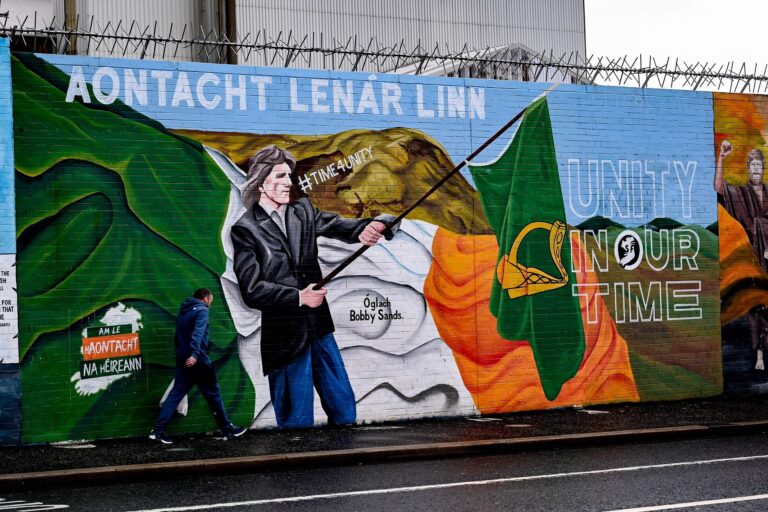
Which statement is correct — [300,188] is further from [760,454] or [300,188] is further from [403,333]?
[760,454]

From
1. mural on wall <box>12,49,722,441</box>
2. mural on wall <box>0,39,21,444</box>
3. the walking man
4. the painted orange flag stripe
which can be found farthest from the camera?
the painted orange flag stripe

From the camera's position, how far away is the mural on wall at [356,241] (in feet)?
43.8

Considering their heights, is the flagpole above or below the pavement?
above

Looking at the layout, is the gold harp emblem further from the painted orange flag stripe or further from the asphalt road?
the asphalt road

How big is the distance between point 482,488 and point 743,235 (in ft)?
29.8

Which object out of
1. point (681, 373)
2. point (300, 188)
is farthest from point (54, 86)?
point (681, 373)

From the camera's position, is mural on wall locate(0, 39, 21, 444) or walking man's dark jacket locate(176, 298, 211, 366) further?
walking man's dark jacket locate(176, 298, 211, 366)

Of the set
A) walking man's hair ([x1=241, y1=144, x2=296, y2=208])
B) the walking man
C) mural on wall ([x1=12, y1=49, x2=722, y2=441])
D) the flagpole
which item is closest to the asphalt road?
the walking man

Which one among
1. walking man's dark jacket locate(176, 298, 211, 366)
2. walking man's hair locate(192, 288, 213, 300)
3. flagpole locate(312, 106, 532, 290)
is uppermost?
flagpole locate(312, 106, 532, 290)

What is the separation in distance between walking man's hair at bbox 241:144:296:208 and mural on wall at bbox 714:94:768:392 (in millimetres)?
7166

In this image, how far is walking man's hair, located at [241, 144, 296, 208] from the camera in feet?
46.9

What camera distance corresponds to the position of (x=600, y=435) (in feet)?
44.5

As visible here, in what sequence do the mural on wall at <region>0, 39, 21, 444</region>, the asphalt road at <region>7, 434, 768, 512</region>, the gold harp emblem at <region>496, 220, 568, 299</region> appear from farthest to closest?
1. the gold harp emblem at <region>496, 220, 568, 299</region>
2. the mural on wall at <region>0, 39, 21, 444</region>
3. the asphalt road at <region>7, 434, 768, 512</region>

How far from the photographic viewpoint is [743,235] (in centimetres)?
1752
